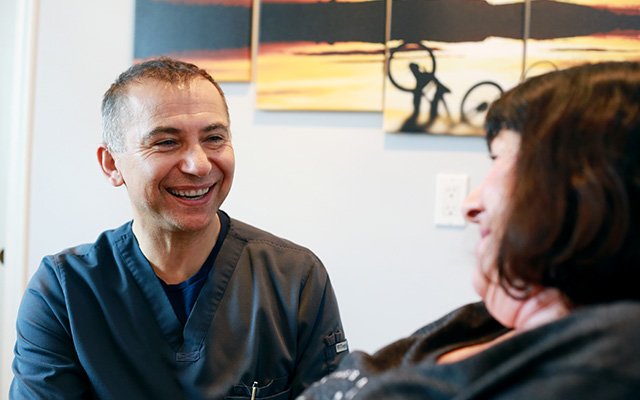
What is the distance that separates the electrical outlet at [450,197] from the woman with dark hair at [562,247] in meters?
1.00

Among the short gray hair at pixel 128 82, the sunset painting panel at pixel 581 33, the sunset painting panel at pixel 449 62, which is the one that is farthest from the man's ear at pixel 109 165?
the sunset painting panel at pixel 581 33

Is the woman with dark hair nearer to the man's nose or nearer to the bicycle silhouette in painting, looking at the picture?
the man's nose

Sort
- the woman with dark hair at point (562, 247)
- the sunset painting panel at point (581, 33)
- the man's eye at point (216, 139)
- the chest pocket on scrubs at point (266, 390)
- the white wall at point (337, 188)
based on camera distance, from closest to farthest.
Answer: the woman with dark hair at point (562, 247)
the chest pocket on scrubs at point (266, 390)
the man's eye at point (216, 139)
the sunset painting panel at point (581, 33)
the white wall at point (337, 188)

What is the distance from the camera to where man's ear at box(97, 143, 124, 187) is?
1.43 m

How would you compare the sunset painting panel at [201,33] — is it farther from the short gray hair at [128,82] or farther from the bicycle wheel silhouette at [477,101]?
the bicycle wheel silhouette at [477,101]

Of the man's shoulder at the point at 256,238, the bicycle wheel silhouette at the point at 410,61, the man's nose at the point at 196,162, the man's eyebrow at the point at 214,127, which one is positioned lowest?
the man's shoulder at the point at 256,238

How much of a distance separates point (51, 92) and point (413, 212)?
1112mm

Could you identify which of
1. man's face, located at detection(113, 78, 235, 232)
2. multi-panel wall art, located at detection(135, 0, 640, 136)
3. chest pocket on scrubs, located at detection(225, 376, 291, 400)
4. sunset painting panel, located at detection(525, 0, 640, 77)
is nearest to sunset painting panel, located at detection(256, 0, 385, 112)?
multi-panel wall art, located at detection(135, 0, 640, 136)

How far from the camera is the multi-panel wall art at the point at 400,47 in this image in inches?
63.9

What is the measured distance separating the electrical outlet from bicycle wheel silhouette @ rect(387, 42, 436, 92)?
242 millimetres

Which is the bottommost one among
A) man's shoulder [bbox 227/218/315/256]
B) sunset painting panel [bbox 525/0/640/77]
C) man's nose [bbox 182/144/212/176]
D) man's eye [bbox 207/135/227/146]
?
man's shoulder [bbox 227/218/315/256]

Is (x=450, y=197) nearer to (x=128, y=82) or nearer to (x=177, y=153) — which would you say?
(x=177, y=153)

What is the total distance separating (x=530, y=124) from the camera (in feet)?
2.10

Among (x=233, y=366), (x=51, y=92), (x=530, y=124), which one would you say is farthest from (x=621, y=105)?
(x=51, y=92)
